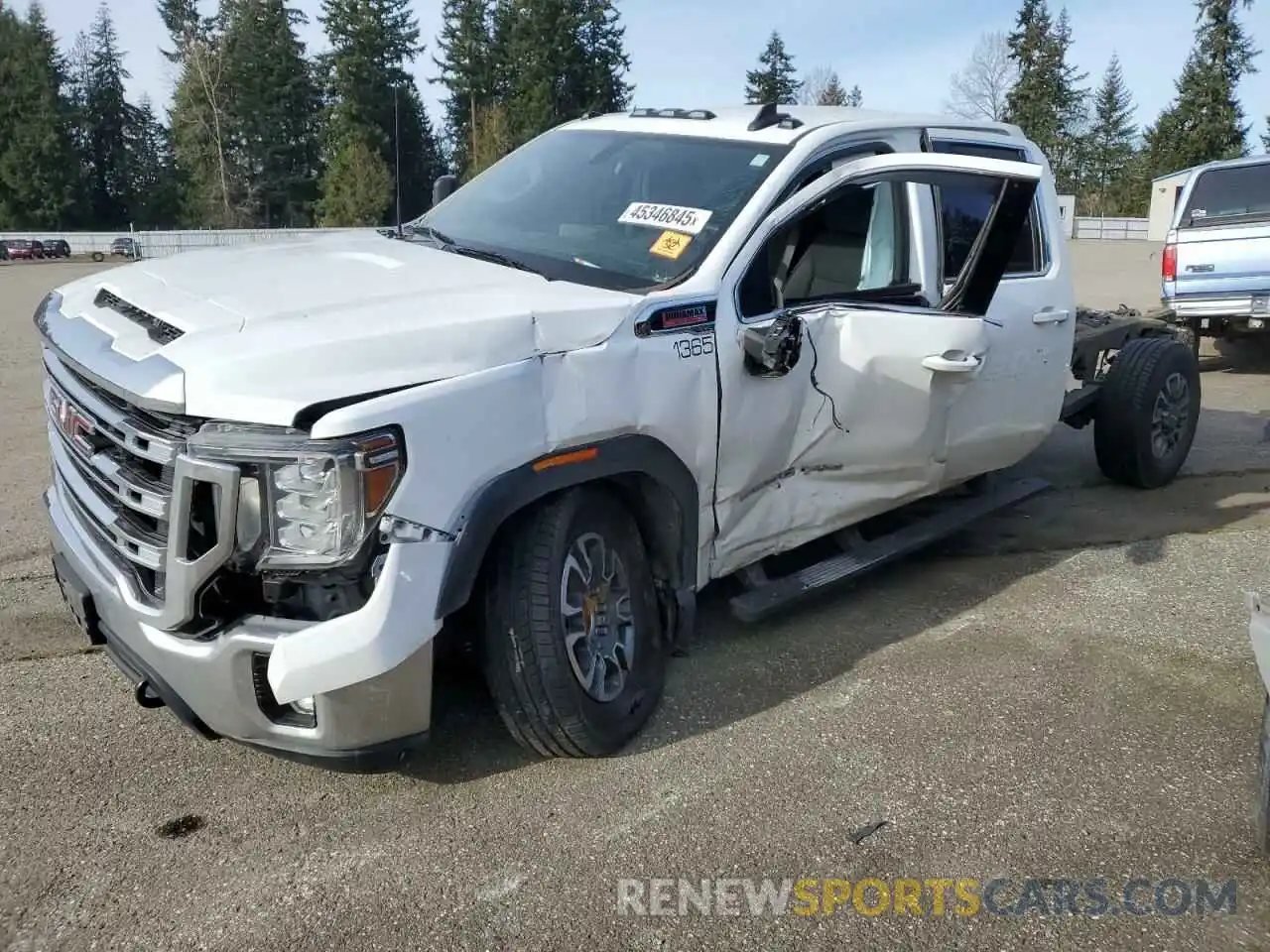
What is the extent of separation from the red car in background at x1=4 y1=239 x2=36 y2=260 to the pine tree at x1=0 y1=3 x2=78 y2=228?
18547mm

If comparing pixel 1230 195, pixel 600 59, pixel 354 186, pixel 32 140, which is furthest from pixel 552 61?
pixel 1230 195

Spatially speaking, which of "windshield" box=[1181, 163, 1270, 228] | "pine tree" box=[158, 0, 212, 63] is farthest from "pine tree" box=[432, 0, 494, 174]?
"windshield" box=[1181, 163, 1270, 228]

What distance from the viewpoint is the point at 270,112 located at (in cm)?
6262

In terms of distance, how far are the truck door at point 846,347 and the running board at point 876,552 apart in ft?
0.49

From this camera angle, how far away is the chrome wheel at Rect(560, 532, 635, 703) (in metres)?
3.24

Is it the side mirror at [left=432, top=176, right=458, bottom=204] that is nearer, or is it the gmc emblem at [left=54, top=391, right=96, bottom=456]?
the gmc emblem at [left=54, top=391, right=96, bottom=456]

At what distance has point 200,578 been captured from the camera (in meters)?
2.67

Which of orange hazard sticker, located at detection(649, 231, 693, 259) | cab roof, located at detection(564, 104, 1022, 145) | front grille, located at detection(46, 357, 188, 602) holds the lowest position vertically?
front grille, located at detection(46, 357, 188, 602)

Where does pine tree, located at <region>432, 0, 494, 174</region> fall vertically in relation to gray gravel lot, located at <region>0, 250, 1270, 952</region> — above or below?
above

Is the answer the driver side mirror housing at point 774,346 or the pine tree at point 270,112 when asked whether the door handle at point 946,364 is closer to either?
the driver side mirror housing at point 774,346

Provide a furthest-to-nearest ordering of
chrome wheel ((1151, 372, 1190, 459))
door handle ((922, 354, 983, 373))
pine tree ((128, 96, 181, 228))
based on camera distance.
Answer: pine tree ((128, 96, 181, 228))
chrome wheel ((1151, 372, 1190, 459))
door handle ((922, 354, 983, 373))

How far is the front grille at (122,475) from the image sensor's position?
2.74 meters

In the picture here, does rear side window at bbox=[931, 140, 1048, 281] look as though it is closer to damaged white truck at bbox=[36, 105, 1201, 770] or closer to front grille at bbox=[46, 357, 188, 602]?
damaged white truck at bbox=[36, 105, 1201, 770]

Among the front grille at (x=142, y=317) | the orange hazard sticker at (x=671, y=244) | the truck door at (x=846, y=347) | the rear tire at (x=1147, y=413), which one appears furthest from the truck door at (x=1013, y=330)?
the front grille at (x=142, y=317)
